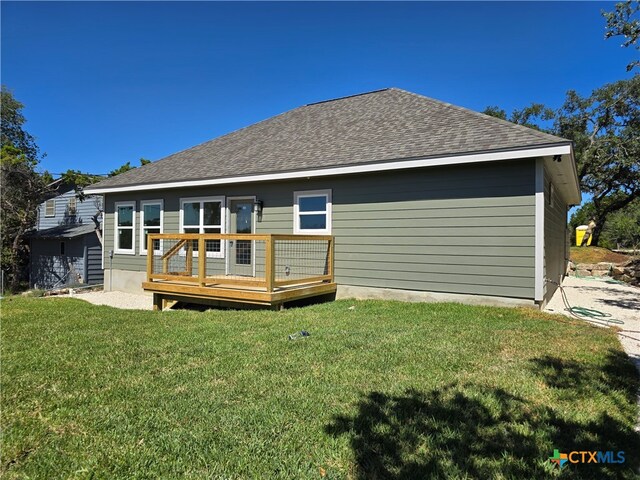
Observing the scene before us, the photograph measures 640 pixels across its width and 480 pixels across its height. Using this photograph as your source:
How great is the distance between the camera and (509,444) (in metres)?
A: 2.25

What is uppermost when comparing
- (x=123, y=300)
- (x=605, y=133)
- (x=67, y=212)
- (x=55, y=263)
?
(x=605, y=133)

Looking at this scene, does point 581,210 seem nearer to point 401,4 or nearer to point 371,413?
point 401,4

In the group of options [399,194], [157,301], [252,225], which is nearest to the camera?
[399,194]

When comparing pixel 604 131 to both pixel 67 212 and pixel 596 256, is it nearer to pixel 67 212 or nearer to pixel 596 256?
pixel 596 256

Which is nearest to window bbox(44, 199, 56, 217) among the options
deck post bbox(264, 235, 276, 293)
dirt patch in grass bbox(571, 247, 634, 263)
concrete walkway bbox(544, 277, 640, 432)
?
deck post bbox(264, 235, 276, 293)

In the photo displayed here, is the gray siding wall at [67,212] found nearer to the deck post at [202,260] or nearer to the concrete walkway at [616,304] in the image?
the deck post at [202,260]

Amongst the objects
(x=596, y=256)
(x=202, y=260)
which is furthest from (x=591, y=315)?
(x=596, y=256)

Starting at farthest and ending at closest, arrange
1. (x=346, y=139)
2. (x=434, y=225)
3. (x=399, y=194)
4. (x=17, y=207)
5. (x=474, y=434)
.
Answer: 1. (x=17, y=207)
2. (x=346, y=139)
3. (x=399, y=194)
4. (x=434, y=225)
5. (x=474, y=434)

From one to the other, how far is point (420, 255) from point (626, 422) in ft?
16.3

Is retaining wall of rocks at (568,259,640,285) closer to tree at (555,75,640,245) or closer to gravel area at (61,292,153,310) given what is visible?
tree at (555,75,640,245)

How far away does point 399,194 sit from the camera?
7.66 m

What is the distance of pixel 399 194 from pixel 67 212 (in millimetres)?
18467

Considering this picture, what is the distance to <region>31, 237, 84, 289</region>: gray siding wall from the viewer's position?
54.8ft

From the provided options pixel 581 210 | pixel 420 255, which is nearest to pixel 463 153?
pixel 420 255
